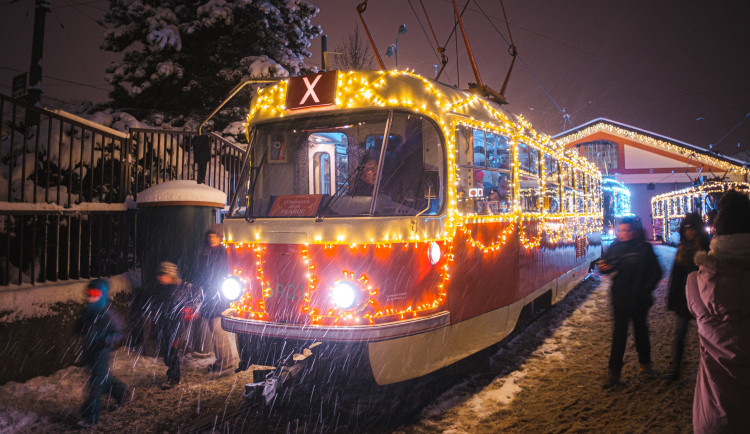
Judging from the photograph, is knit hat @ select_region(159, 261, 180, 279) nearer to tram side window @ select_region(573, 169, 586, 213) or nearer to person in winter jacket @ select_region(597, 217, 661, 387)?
person in winter jacket @ select_region(597, 217, 661, 387)

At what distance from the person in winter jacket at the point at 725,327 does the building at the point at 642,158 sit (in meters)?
36.9

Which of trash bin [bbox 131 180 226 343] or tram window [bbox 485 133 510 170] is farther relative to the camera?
trash bin [bbox 131 180 226 343]

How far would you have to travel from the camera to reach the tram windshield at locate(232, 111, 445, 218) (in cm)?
Answer: 464

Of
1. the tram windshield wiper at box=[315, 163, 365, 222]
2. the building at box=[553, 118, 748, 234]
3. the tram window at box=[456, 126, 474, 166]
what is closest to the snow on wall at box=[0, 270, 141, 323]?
the tram windshield wiper at box=[315, 163, 365, 222]

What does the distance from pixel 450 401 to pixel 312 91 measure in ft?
11.1

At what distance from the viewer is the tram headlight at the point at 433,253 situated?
4500mm

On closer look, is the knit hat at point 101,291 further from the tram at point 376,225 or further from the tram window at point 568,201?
the tram window at point 568,201

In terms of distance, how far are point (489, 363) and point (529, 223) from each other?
2007 mm

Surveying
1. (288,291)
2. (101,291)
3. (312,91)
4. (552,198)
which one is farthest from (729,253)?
(552,198)

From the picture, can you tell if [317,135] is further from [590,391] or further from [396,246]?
[590,391]

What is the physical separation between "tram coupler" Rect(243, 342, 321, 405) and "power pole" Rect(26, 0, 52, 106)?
966 cm

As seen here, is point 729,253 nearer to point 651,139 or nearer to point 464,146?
point 464,146

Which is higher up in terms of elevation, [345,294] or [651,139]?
[651,139]

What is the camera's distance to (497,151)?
5730mm
